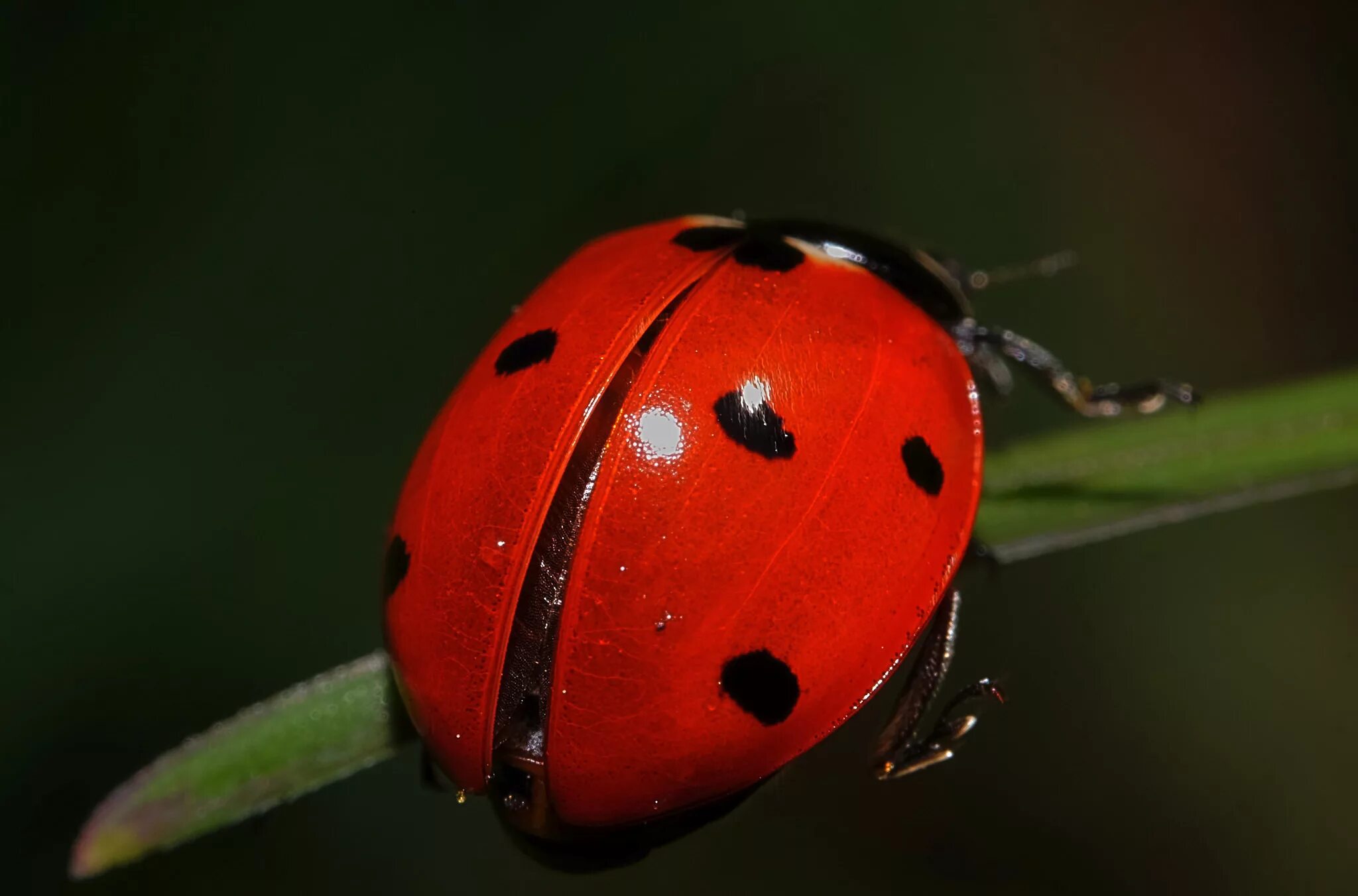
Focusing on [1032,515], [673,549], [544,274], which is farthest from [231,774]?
[544,274]

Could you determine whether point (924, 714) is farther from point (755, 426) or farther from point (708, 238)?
point (708, 238)

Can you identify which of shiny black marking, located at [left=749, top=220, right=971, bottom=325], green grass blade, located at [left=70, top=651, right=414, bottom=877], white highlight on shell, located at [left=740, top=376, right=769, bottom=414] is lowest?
green grass blade, located at [left=70, top=651, right=414, bottom=877]

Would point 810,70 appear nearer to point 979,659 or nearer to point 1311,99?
point 1311,99

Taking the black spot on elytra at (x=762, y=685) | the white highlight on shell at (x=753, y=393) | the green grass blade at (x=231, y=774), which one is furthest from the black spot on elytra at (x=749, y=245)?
the green grass blade at (x=231, y=774)

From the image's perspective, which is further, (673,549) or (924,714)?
(924,714)

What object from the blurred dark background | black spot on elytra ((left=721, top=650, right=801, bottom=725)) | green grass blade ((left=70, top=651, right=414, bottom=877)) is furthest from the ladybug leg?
green grass blade ((left=70, top=651, right=414, bottom=877))

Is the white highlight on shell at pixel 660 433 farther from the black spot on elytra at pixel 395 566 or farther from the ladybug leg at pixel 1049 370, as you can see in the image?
the ladybug leg at pixel 1049 370

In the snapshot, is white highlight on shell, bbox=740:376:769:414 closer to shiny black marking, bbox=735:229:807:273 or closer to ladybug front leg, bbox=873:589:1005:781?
shiny black marking, bbox=735:229:807:273
